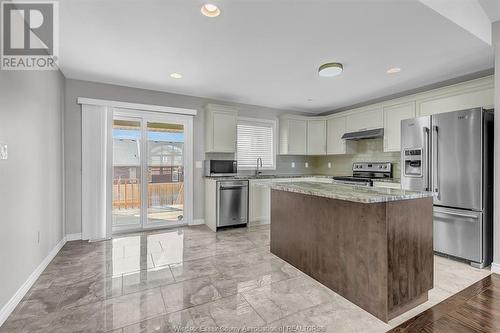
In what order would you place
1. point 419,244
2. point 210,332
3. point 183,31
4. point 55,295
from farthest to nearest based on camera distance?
point 183,31, point 55,295, point 419,244, point 210,332

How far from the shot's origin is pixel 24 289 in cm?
213

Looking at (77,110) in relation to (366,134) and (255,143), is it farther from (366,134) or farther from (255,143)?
(366,134)

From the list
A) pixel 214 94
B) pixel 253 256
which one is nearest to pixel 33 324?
pixel 253 256

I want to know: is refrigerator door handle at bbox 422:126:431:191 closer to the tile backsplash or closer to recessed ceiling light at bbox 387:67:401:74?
recessed ceiling light at bbox 387:67:401:74

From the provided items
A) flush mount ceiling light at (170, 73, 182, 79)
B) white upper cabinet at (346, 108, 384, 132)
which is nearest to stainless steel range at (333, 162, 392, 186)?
white upper cabinet at (346, 108, 384, 132)

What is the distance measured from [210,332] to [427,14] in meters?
3.13

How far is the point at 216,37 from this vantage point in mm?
2453

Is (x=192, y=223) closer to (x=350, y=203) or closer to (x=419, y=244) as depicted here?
(x=350, y=203)

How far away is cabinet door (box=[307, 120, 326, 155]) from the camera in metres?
5.52

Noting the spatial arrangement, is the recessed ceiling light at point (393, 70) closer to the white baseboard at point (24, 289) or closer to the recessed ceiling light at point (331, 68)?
the recessed ceiling light at point (331, 68)

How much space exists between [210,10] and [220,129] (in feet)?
8.71

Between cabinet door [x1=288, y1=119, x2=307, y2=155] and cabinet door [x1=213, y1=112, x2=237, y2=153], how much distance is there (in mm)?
1398

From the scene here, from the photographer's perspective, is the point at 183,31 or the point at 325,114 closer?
the point at 183,31

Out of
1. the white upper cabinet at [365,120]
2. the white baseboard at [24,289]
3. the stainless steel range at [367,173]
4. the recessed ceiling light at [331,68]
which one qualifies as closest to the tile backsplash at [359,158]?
the stainless steel range at [367,173]
